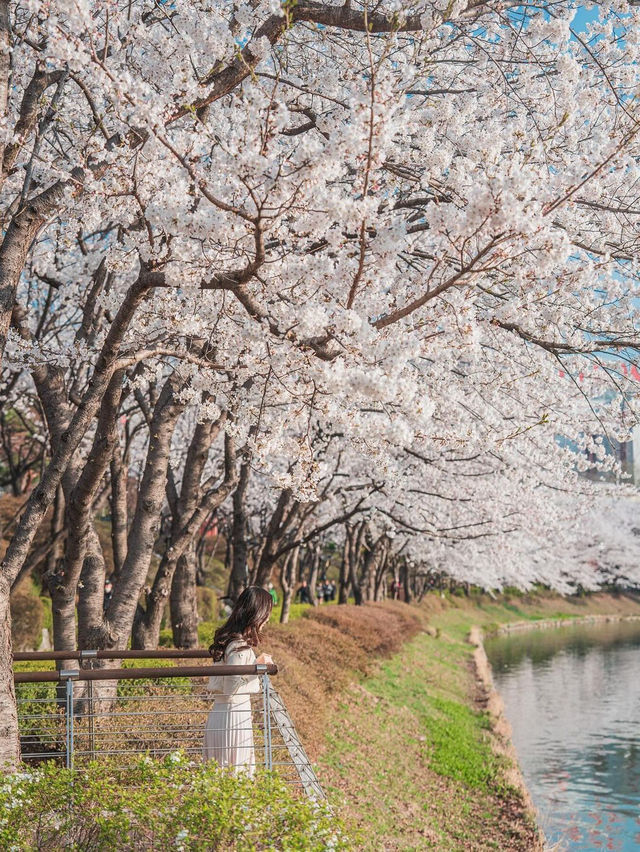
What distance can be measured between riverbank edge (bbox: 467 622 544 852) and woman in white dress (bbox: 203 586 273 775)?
Result: 5323 mm

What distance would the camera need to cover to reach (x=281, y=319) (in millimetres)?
5734

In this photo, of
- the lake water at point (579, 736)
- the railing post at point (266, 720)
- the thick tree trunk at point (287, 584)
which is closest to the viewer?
the railing post at point (266, 720)

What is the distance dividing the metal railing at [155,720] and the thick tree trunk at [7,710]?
257 millimetres

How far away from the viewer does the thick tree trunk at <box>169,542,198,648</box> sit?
11891 millimetres

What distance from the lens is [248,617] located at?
584 cm

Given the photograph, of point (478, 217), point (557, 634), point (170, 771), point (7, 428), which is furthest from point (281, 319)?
point (557, 634)

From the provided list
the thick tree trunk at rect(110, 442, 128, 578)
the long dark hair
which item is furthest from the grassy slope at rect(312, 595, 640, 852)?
the thick tree trunk at rect(110, 442, 128, 578)

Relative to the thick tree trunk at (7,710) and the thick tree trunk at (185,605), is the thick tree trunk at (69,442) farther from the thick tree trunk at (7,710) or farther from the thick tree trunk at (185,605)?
the thick tree trunk at (185,605)

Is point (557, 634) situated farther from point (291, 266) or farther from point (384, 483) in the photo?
point (291, 266)

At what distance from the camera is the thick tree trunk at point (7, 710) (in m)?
4.86

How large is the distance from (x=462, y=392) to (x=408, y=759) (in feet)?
19.1

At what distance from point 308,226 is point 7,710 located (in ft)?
11.2

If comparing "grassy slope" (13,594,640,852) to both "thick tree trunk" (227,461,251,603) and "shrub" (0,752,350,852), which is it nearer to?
"shrub" (0,752,350,852)

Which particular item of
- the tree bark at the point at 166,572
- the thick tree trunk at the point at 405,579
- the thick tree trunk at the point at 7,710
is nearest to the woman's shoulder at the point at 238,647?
the thick tree trunk at the point at 7,710
